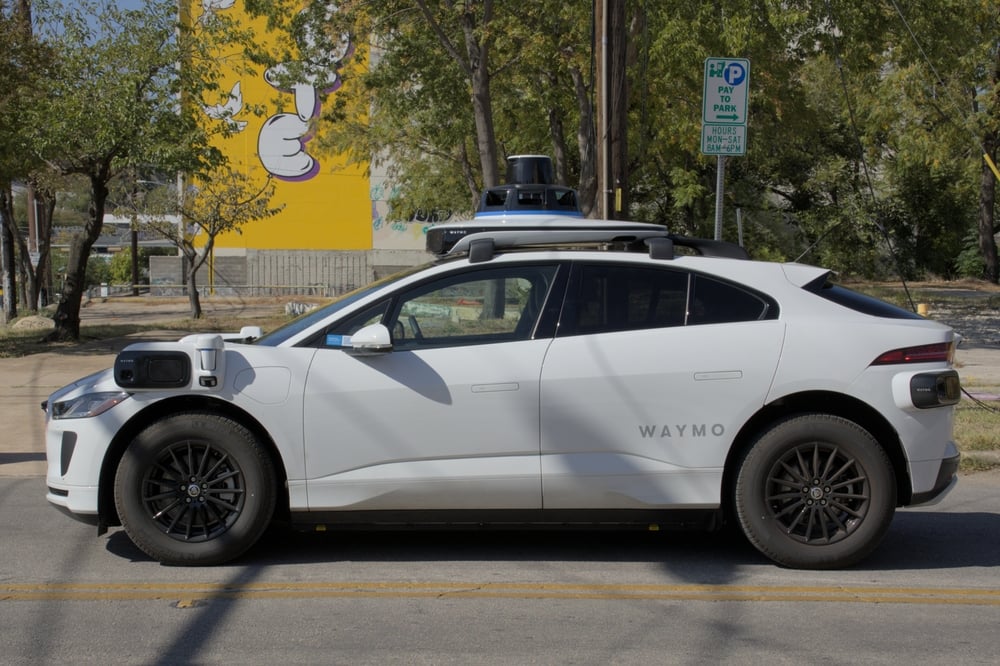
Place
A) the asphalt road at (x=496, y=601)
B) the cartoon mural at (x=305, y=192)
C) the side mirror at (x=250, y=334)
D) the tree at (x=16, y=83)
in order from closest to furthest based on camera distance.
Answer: the asphalt road at (x=496, y=601) → the side mirror at (x=250, y=334) → the tree at (x=16, y=83) → the cartoon mural at (x=305, y=192)

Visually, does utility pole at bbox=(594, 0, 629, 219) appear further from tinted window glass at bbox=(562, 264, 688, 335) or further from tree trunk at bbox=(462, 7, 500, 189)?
tinted window glass at bbox=(562, 264, 688, 335)

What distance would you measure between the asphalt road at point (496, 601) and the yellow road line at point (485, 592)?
0.01 metres

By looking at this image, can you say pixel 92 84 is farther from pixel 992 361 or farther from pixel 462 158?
pixel 992 361

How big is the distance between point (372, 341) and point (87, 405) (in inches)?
62.3

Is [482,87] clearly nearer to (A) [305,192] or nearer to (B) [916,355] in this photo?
(B) [916,355]

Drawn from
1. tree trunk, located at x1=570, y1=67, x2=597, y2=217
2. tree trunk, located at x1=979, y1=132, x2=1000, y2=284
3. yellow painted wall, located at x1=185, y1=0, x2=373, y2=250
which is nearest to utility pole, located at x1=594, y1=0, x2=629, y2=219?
tree trunk, located at x1=570, y1=67, x2=597, y2=217

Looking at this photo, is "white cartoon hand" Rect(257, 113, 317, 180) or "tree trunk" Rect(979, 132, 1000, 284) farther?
"white cartoon hand" Rect(257, 113, 317, 180)

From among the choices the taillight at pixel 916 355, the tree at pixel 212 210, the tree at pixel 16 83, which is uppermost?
the tree at pixel 16 83

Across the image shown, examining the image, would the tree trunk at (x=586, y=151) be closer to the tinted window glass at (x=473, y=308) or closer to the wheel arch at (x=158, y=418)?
the tinted window glass at (x=473, y=308)

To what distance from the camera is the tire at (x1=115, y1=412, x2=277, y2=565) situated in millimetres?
5539

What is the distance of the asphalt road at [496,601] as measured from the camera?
4.54m

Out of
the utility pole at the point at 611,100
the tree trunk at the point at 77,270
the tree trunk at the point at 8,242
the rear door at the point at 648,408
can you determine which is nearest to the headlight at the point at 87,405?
the rear door at the point at 648,408

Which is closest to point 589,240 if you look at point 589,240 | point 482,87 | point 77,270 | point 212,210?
point 589,240

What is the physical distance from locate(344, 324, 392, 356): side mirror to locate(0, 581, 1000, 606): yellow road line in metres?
1.19
